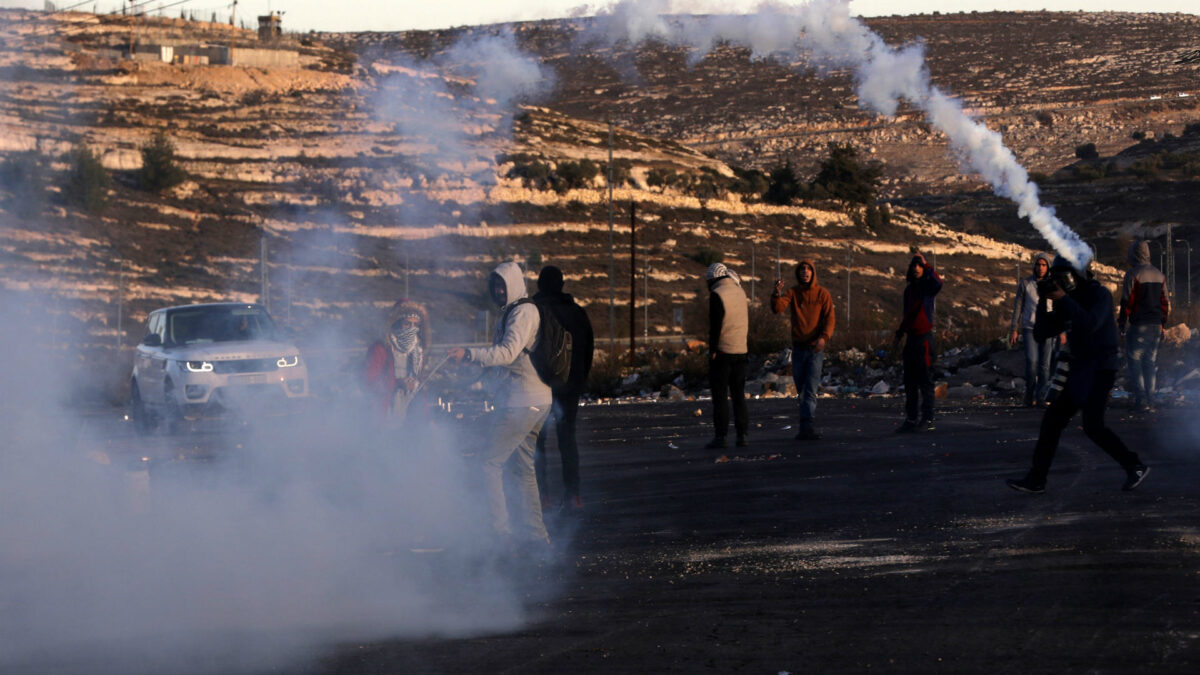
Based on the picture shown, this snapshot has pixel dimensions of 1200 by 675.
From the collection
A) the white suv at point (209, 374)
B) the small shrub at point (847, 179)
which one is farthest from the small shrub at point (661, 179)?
the white suv at point (209, 374)

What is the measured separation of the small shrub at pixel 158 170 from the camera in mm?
57906

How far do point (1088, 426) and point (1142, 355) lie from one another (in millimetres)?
7692

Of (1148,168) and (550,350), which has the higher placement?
(1148,168)

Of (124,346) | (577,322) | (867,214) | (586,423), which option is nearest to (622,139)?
(867,214)

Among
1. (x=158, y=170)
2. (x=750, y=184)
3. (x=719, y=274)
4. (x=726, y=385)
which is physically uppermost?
(x=158, y=170)

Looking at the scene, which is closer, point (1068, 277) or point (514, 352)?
point (514, 352)

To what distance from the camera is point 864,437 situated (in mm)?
15359

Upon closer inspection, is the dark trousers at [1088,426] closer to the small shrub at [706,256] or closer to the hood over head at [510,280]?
the hood over head at [510,280]

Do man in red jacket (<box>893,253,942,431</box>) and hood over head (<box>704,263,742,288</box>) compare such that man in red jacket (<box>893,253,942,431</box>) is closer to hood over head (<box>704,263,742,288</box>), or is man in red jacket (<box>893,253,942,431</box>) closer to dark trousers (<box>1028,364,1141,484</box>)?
hood over head (<box>704,263,742,288</box>)

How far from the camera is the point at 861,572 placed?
791 centimetres

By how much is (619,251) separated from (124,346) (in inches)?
1144

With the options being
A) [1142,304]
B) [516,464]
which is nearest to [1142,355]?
[1142,304]

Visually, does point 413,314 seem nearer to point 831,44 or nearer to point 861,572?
point 861,572

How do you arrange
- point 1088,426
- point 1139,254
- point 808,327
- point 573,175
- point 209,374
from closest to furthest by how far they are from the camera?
1. point 1088,426
2. point 808,327
3. point 1139,254
4. point 209,374
5. point 573,175
